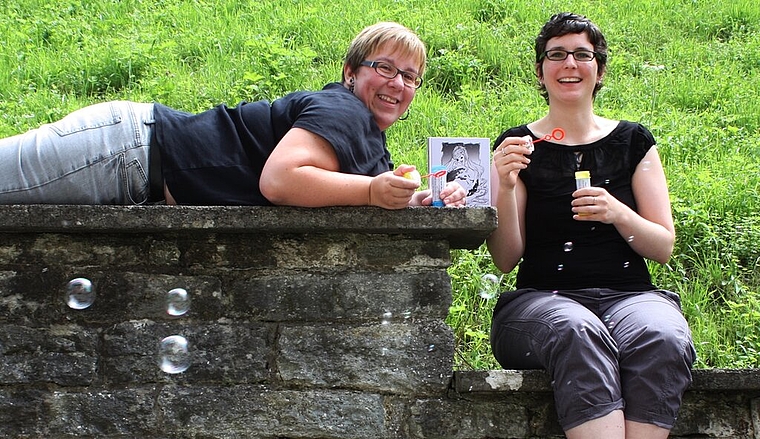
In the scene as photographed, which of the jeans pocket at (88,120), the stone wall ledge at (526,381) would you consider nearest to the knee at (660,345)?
the stone wall ledge at (526,381)

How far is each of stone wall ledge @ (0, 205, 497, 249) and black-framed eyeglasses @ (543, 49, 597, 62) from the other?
2.76 feet

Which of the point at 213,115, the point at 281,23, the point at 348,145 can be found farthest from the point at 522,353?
the point at 281,23

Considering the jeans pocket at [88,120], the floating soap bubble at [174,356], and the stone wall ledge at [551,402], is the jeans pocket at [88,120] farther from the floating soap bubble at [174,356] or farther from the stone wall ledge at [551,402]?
the stone wall ledge at [551,402]

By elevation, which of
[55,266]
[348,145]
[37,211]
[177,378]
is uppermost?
[348,145]

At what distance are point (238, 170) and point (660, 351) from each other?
1.46 meters

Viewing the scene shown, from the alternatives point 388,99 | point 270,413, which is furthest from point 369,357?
point 388,99

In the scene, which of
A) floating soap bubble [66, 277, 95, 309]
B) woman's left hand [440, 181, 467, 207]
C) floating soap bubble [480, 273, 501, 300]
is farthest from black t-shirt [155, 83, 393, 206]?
floating soap bubble [480, 273, 501, 300]

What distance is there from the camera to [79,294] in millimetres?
2754

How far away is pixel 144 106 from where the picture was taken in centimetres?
288

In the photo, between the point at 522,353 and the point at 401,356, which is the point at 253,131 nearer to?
the point at 401,356

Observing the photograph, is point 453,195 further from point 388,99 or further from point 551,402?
point 551,402

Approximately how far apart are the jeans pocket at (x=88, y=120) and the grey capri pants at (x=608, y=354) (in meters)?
1.51

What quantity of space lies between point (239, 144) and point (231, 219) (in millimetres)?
291

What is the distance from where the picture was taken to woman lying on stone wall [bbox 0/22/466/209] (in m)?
2.68
